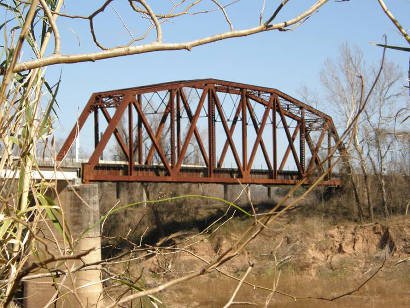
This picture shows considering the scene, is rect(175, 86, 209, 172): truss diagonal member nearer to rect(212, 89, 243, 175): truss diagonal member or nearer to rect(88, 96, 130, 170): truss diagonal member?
rect(212, 89, 243, 175): truss diagonal member

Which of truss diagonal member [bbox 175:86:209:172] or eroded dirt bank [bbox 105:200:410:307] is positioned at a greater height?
truss diagonal member [bbox 175:86:209:172]

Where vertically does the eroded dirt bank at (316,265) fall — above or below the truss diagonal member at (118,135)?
below

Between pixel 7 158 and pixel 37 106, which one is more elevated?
pixel 37 106

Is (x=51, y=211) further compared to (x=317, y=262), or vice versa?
(x=317, y=262)

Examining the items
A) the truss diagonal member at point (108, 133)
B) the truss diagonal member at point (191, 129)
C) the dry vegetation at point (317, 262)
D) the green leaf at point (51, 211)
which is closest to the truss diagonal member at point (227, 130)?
the truss diagonal member at point (191, 129)

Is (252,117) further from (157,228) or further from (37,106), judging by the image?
(37,106)

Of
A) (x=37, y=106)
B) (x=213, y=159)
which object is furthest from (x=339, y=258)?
(x=37, y=106)

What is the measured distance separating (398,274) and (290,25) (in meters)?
28.9

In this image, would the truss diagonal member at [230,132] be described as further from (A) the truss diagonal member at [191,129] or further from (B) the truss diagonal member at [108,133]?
(B) the truss diagonal member at [108,133]

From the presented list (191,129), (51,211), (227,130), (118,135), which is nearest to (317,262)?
(227,130)

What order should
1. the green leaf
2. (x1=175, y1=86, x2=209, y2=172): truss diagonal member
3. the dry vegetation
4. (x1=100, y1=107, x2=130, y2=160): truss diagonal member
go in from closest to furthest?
1. the green leaf
2. the dry vegetation
3. (x1=100, y1=107, x2=130, y2=160): truss diagonal member
4. (x1=175, y1=86, x2=209, y2=172): truss diagonal member

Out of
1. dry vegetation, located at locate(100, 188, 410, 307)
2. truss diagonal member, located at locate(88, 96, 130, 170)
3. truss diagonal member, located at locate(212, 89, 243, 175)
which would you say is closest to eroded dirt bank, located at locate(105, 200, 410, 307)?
dry vegetation, located at locate(100, 188, 410, 307)

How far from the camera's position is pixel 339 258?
111 ft

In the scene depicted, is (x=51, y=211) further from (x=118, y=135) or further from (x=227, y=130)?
(x=227, y=130)
